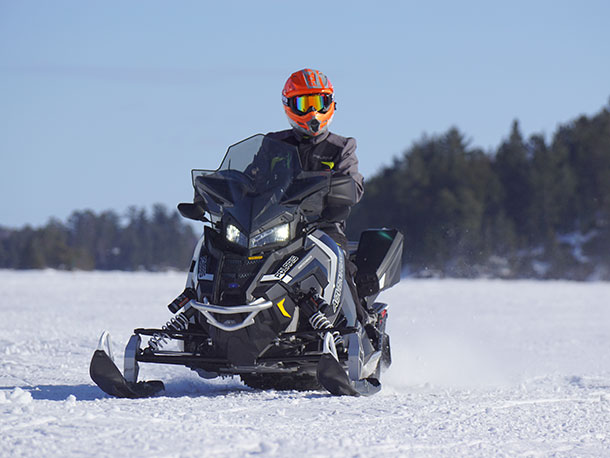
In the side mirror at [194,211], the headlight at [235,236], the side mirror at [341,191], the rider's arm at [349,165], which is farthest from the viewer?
the rider's arm at [349,165]

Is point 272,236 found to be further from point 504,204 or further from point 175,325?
point 504,204

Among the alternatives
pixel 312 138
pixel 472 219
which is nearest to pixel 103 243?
pixel 472 219

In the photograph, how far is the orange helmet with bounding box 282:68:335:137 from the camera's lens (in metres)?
5.86

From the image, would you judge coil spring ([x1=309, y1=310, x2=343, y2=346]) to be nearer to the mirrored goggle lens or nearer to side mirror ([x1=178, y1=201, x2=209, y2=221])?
side mirror ([x1=178, y1=201, x2=209, y2=221])

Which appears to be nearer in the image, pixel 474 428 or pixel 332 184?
pixel 474 428

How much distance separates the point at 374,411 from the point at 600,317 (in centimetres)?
1170

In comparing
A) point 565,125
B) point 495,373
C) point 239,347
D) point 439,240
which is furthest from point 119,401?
point 565,125

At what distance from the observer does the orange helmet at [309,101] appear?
586cm

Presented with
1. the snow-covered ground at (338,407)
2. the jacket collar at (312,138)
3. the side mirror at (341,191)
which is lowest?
the snow-covered ground at (338,407)

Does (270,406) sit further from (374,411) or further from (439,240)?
(439,240)

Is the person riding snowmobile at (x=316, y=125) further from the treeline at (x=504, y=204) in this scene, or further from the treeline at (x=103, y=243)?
the treeline at (x=103, y=243)

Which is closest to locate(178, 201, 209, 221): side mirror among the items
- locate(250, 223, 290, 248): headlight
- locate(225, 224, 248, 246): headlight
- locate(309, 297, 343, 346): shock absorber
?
locate(225, 224, 248, 246): headlight

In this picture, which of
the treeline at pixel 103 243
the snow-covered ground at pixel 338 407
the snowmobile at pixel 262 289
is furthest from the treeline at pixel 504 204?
the snowmobile at pixel 262 289

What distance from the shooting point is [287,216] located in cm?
502
